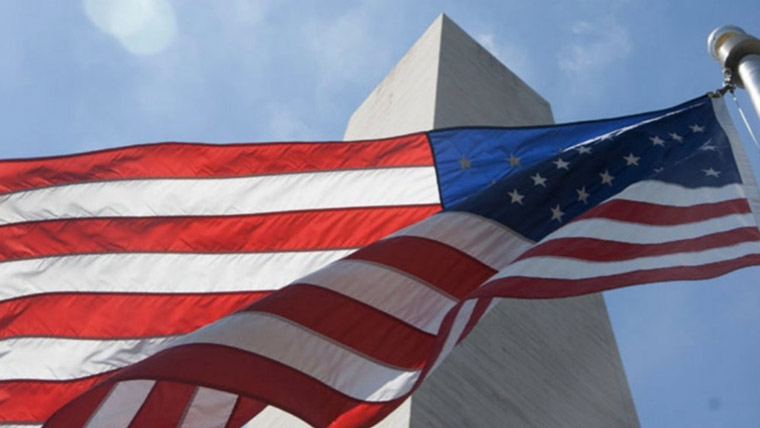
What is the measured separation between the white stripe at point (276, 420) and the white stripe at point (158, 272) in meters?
2.50

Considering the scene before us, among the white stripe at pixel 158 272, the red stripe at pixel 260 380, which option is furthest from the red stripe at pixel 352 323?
the white stripe at pixel 158 272

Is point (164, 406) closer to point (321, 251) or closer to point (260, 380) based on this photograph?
point (260, 380)

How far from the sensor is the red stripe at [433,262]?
6277 millimetres

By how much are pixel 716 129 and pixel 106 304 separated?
4397 millimetres

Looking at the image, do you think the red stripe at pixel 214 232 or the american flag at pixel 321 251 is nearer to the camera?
the american flag at pixel 321 251

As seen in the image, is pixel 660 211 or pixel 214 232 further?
pixel 214 232

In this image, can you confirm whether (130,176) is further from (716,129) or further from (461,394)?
(716,129)

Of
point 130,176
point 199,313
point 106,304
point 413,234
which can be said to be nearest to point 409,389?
point 413,234

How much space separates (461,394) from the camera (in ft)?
29.9

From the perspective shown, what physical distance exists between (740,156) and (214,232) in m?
3.69

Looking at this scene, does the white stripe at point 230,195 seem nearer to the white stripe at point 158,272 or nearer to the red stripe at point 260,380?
the white stripe at point 158,272

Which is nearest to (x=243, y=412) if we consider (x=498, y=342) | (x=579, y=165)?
(x=579, y=165)

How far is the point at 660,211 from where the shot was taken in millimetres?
6863

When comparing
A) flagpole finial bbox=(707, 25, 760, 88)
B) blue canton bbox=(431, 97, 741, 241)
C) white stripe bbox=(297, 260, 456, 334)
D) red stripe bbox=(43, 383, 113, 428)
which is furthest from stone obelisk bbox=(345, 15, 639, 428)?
flagpole finial bbox=(707, 25, 760, 88)
